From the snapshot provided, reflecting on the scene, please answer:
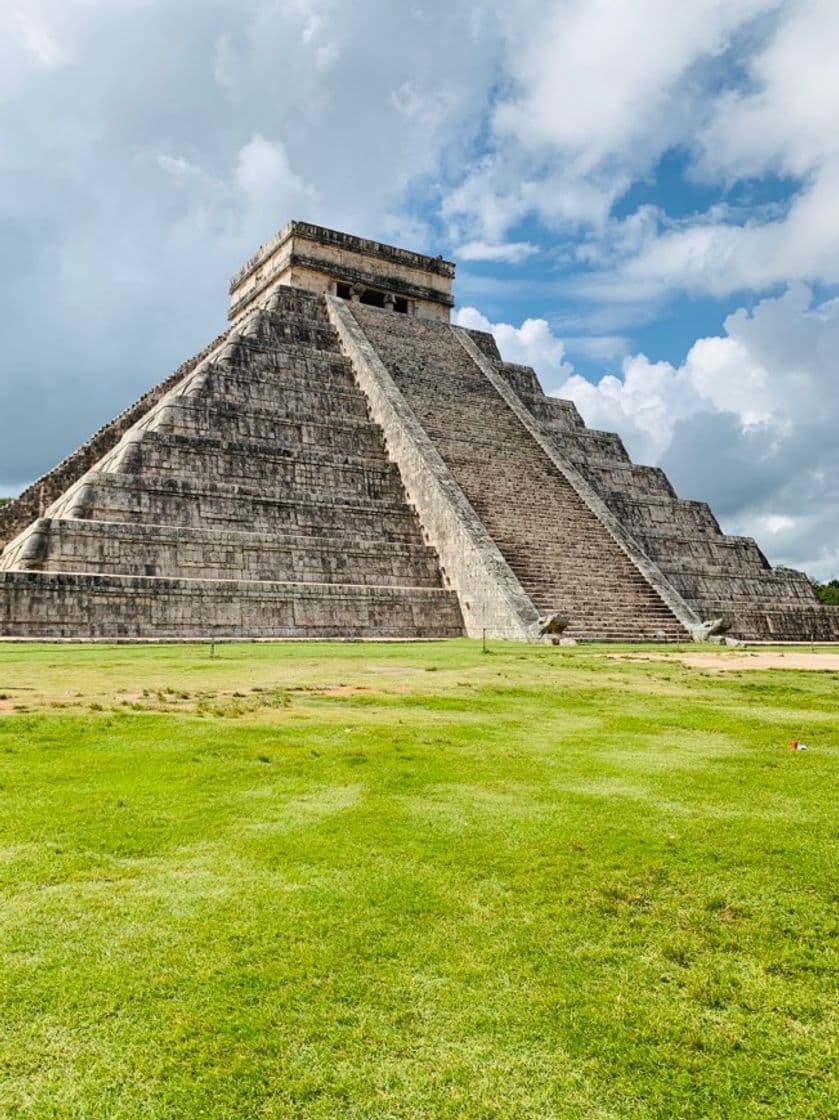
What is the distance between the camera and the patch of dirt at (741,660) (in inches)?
498

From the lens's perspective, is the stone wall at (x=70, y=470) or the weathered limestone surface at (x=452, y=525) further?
the stone wall at (x=70, y=470)

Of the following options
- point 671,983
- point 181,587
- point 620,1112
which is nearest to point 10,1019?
point 620,1112

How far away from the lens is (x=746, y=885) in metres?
3.24

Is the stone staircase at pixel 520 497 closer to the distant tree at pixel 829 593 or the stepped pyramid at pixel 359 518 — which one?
the stepped pyramid at pixel 359 518

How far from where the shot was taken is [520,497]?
77.9ft

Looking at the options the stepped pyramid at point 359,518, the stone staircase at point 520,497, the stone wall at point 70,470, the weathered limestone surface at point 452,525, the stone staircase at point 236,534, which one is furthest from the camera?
the stone wall at point 70,470

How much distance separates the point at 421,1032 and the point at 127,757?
141 inches

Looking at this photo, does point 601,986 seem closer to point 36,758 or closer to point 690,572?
point 36,758

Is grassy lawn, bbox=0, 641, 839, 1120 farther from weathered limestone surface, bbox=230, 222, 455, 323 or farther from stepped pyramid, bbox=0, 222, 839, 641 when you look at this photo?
weathered limestone surface, bbox=230, 222, 455, 323

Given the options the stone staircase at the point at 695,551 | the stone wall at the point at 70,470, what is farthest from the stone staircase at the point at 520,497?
the stone wall at the point at 70,470

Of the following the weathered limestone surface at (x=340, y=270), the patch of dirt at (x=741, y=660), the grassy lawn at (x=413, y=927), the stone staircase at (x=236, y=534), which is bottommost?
the grassy lawn at (x=413, y=927)

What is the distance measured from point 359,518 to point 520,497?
5.32 m

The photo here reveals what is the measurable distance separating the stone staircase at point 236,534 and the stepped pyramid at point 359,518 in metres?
0.05

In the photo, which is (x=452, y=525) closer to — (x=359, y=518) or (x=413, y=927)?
(x=359, y=518)
